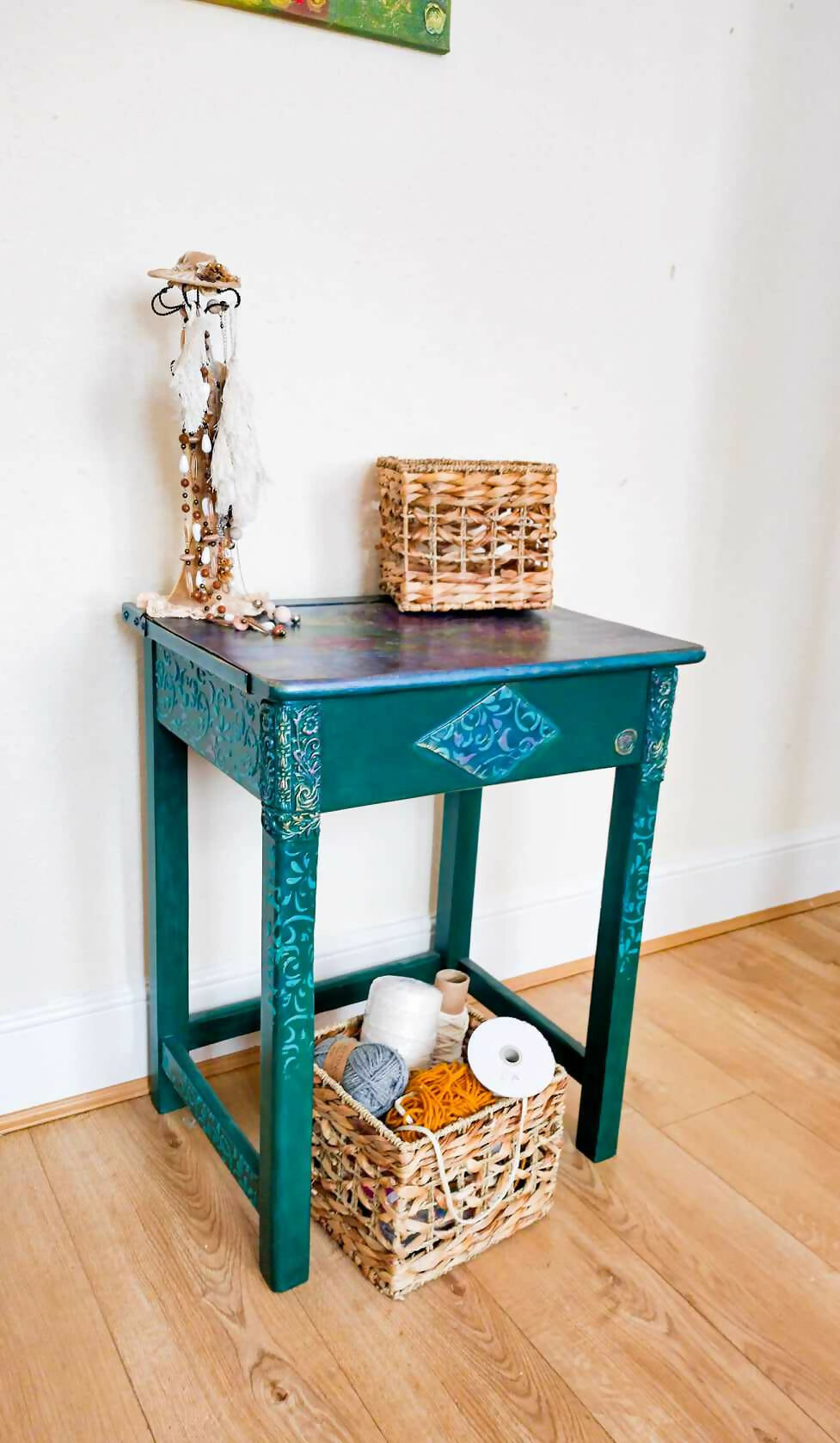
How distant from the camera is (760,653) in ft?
7.72

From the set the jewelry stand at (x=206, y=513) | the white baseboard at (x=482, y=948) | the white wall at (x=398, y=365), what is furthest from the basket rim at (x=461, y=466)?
the white baseboard at (x=482, y=948)

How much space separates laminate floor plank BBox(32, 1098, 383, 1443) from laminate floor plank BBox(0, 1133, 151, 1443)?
2 cm

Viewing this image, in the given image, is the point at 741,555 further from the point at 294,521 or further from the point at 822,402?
the point at 294,521

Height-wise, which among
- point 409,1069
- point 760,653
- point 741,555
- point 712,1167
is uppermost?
point 741,555

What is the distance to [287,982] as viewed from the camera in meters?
1.24

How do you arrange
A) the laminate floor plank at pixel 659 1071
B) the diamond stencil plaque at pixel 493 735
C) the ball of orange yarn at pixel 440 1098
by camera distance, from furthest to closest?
the laminate floor plank at pixel 659 1071
the ball of orange yarn at pixel 440 1098
the diamond stencil plaque at pixel 493 735

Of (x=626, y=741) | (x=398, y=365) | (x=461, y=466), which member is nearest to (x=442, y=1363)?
(x=626, y=741)

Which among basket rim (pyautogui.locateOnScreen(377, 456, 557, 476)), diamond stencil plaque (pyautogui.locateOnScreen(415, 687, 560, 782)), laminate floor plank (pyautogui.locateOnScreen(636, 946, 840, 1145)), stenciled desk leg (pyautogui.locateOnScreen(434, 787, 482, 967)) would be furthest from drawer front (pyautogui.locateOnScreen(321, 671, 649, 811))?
laminate floor plank (pyautogui.locateOnScreen(636, 946, 840, 1145))

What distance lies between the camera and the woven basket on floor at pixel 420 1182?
1.32 meters

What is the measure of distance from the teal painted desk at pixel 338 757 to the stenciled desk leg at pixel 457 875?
0.96ft

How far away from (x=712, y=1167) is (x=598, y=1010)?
31cm

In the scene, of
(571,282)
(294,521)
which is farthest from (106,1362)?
(571,282)

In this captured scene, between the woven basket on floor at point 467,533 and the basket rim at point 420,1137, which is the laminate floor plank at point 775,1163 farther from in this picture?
the woven basket on floor at point 467,533

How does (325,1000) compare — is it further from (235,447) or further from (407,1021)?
(235,447)
